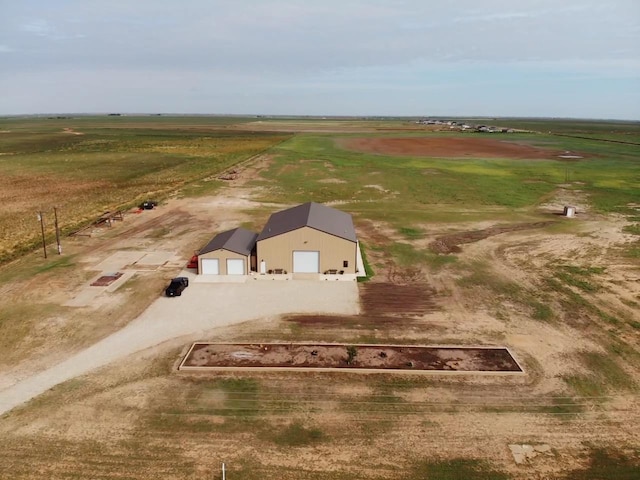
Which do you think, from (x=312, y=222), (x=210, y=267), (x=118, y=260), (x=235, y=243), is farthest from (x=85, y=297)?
(x=312, y=222)

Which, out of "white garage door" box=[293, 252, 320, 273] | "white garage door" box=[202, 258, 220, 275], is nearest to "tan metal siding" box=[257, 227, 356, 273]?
"white garage door" box=[293, 252, 320, 273]

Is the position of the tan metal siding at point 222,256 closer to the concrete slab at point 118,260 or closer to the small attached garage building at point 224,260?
the small attached garage building at point 224,260

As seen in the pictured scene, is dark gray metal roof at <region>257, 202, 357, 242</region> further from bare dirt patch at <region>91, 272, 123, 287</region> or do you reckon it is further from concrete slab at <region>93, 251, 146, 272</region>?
concrete slab at <region>93, 251, 146, 272</region>

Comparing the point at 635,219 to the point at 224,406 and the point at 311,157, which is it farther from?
the point at 311,157

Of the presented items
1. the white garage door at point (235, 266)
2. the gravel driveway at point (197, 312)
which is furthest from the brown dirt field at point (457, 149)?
the gravel driveway at point (197, 312)

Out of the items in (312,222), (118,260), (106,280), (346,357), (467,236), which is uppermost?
(312,222)

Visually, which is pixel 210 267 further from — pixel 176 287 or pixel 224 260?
pixel 176 287
